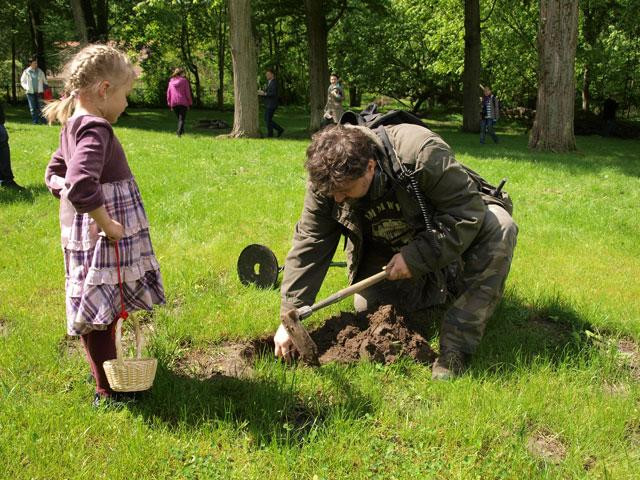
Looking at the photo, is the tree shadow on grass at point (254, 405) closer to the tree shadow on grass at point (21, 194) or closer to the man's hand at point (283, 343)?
the man's hand at point (283, 343)

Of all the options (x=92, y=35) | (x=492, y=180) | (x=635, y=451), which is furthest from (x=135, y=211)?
(x=92, y=35)

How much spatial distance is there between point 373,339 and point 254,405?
953 millimetres

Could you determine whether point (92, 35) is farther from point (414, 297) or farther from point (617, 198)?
point (414, 297)

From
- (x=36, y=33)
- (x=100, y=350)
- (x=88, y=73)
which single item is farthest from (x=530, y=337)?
(x=36, y=33)

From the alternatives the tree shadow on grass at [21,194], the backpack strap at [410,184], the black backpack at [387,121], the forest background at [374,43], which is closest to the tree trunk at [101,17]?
the forest background at [374,43]

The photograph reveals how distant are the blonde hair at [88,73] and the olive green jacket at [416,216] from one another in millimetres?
1400

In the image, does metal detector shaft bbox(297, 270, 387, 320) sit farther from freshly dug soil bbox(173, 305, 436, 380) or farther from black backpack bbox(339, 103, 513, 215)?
black backpack bbox(339, 103, 513, 215)

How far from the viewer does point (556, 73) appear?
1323cm

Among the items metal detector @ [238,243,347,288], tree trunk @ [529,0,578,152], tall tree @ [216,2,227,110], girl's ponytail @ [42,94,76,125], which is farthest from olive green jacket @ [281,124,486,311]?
tall tree @ [216,2,227,110]

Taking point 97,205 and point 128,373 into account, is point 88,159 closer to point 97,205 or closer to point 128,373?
point 97,205

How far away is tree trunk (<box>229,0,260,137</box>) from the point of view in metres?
14.1

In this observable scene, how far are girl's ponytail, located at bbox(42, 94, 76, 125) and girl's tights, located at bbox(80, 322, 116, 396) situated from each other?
111cm

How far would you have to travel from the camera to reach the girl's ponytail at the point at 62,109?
2857mm

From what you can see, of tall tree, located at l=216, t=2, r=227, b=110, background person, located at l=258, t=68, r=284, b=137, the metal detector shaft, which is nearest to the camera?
the metal detector shaft
